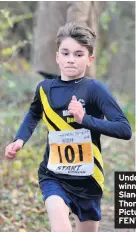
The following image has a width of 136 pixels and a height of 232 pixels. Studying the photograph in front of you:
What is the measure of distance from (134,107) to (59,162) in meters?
6.02

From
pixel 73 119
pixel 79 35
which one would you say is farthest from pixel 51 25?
pixel 73 119

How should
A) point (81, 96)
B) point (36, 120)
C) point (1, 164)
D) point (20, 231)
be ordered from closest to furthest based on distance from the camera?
point (81, 96) → point (36, 120) → point (20, 231) → point (1, 164)

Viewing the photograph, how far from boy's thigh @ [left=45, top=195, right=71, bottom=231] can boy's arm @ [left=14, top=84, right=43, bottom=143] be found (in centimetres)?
57

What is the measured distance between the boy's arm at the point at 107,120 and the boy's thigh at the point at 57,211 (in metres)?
0.56

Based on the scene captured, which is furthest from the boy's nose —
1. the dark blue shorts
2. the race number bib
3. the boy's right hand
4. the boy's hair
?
the dark blue shorts

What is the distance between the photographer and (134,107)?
32.5ft

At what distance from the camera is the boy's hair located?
4020 mm

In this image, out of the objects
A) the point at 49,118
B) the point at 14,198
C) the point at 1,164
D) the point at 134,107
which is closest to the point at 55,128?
the point at 49,118

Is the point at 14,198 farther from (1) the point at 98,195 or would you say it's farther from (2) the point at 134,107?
(2) the point at 134,107

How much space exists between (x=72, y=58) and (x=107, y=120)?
51 centimetres

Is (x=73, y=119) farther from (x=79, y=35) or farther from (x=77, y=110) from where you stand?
(x=79, y=35)

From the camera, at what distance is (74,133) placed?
399 cm

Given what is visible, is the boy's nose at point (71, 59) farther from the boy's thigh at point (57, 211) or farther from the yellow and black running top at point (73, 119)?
the boy's thigh at point (57, 211)

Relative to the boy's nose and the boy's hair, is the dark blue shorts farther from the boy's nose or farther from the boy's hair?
the boy's hair
